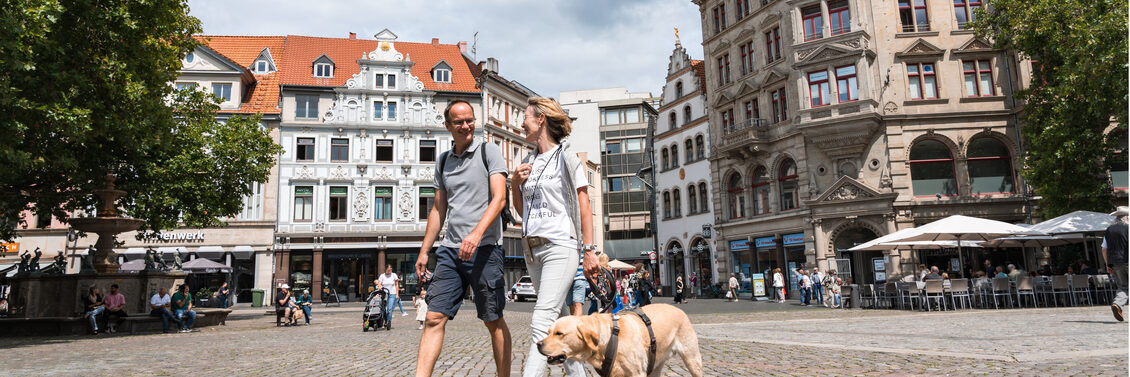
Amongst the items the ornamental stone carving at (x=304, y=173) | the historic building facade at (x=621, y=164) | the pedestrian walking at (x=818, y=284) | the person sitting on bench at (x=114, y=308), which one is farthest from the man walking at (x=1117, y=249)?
the historic building facade at (x=621, y=164)

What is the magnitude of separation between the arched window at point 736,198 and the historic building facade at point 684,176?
8.45 feet

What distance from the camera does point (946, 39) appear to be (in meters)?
29.3

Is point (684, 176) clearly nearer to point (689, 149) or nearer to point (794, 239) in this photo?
point (689, 149)

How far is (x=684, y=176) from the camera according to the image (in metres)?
42.0

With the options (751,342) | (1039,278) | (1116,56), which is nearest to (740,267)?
(1039,278)

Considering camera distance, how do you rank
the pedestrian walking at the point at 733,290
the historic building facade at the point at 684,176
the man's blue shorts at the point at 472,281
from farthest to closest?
the historic building facade at the point at 684,176 < the pedestrian walking at the point at 733,290 < the man's blue shorts at the point at 472,281

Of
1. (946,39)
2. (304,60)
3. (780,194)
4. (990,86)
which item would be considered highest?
(304,60)

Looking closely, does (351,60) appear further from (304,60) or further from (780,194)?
(780,194)

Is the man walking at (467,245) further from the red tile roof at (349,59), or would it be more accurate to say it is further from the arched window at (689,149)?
the red tile roof at (349,59)

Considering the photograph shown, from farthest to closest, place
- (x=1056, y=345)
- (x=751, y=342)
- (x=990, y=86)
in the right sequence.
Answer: (x=990, y=86)
(x=751, y=342)
(x=1056, y=345)

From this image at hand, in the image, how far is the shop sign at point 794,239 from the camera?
101ft

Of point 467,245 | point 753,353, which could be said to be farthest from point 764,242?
point 467,245

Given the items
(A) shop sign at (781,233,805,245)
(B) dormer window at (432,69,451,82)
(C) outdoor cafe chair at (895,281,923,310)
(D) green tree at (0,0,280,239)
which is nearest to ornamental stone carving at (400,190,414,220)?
(B) dormer window at (432,69,451,82)

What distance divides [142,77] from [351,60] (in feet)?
88.4
